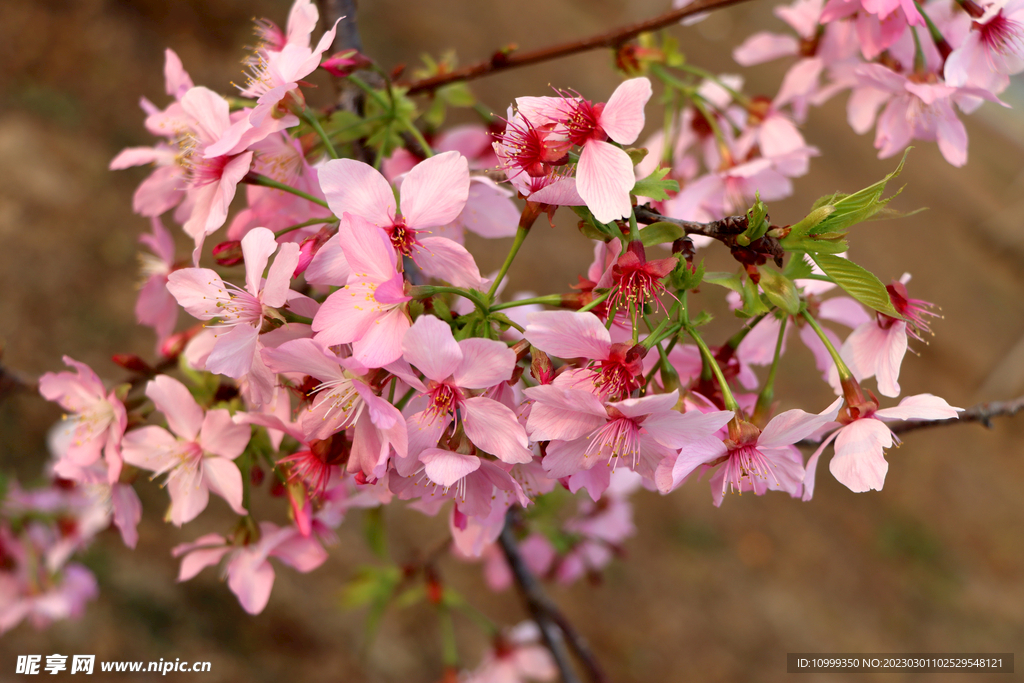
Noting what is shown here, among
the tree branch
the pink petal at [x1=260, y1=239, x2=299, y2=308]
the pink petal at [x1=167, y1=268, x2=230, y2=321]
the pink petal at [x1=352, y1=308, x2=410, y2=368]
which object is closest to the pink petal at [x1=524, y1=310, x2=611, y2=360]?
the pink petal at [x1=352, y1=308, x2=410, y2=368]

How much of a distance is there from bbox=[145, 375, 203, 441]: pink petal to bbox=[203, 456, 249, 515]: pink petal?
4cm

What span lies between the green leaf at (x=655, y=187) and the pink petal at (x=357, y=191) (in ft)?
0.71

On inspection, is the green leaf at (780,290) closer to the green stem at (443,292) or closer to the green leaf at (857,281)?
the green leaf at (857,281)

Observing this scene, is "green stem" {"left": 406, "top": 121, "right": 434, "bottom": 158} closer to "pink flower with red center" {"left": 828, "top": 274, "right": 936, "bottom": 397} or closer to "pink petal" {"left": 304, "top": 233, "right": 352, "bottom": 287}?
"pink petal" {"left": 304, "top": 233, "right": 352, "bottom": 287}

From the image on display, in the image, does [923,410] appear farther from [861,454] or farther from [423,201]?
[423,201]

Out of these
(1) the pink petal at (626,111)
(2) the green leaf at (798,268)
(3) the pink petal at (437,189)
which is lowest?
(2) the green leaf at (798,268)

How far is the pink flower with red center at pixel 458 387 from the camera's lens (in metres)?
0.45

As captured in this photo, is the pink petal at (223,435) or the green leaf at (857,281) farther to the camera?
the pink petal at (223,435)

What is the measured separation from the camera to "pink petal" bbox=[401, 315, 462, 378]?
44cm

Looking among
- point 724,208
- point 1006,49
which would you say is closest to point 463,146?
point 724,208

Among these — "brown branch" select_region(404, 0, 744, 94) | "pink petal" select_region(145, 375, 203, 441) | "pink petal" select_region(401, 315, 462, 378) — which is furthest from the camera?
"brown branch" select_region(404, 0, 744, 94)

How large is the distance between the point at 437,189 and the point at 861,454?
1.47ft

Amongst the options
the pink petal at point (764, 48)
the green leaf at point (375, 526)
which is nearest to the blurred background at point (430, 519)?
the pink petal at point (764, 48)

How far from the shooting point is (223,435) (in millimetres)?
645
